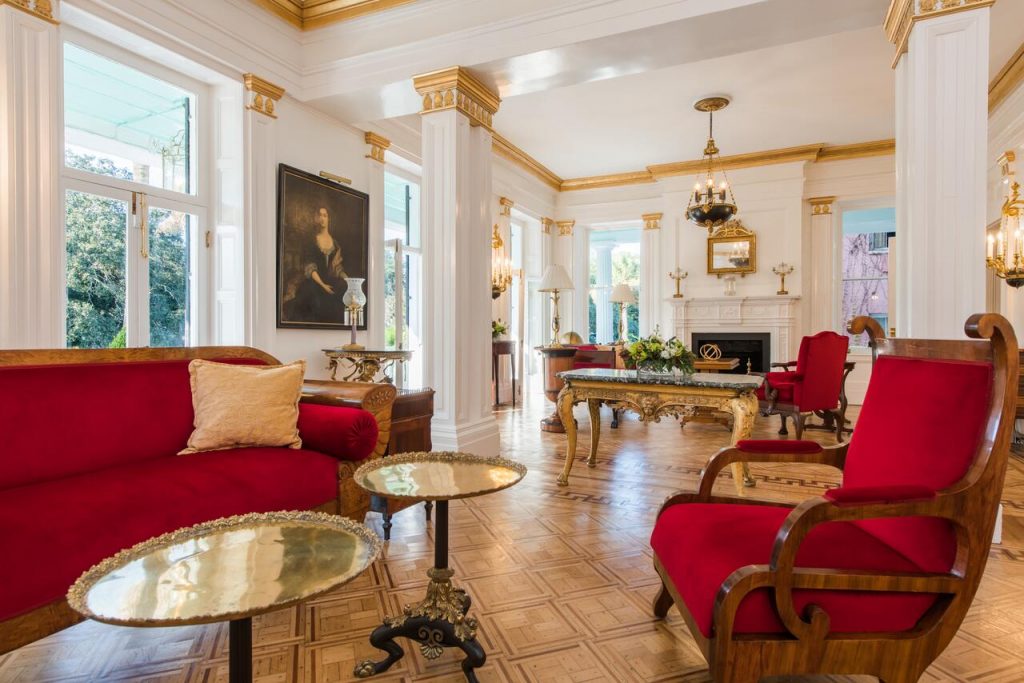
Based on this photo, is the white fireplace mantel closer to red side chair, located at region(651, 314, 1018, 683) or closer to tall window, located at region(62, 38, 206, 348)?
tall window, located at region(62, 38, 206, 348)

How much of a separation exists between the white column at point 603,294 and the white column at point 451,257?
5922 millimetres

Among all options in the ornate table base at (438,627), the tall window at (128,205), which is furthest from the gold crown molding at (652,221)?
the ornate table base at (438,627)

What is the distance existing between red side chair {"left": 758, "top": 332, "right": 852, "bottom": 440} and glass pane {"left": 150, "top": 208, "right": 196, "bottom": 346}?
4830 millimetres

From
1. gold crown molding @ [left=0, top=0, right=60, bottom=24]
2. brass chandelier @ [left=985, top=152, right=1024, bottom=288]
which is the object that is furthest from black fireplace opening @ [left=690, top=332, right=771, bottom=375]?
gold crown molding @ [left=0, top=0, right=60, bottom=24]

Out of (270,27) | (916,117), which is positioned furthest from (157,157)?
(916,117)

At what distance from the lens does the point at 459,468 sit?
197 centimetres

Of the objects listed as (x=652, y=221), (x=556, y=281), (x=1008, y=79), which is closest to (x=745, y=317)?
(x=652, y=221)

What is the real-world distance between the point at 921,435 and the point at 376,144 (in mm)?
5407

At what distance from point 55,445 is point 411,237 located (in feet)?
16.5

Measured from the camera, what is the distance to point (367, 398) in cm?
269

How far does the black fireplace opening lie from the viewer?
8.00 metres

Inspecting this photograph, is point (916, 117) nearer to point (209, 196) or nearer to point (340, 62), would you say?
point (340, 62)

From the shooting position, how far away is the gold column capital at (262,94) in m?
4.35

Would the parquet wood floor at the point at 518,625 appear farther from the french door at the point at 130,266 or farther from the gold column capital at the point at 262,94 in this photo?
the gold column capital at the point at 262,94
